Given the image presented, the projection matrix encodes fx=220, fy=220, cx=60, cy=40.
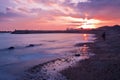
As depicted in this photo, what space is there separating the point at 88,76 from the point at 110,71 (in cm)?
198

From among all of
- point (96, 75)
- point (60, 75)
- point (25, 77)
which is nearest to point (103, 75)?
point (96, 75)

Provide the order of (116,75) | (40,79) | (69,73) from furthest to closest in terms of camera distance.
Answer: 1. (69,73)
2. (40,79)
3. (116,75)

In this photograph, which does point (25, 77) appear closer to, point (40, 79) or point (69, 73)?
point (40, 79)

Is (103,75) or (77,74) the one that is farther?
(77,74)

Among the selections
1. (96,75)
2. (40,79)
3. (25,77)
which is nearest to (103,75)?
(96,75)

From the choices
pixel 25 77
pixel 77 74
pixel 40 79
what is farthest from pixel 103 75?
pixel 25 77

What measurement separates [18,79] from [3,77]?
196 cm

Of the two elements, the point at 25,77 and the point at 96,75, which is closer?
the point at 96,75

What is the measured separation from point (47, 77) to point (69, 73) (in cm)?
193

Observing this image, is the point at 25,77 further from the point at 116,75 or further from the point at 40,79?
the point at 116,75

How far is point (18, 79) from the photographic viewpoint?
58.6 ft

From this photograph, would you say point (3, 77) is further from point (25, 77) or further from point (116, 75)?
point (116, 75)

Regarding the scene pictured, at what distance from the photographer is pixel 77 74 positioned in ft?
57.9

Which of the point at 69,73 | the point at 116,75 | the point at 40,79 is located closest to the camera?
the point at 116,75
